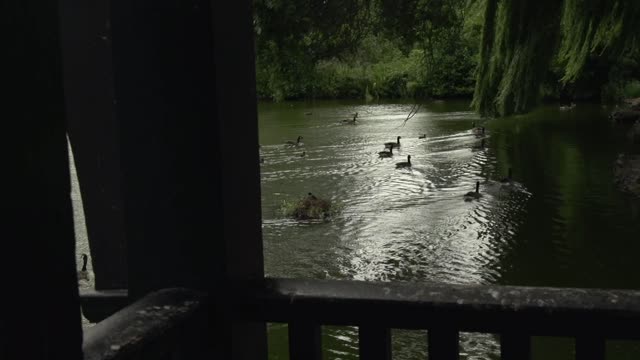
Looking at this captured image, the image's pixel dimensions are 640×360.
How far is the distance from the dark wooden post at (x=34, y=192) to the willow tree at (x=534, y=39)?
3122mm

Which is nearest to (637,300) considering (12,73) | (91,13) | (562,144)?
(12,73)

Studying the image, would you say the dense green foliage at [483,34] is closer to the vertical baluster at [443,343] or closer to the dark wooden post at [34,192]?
the vertical baluster at [443,343]

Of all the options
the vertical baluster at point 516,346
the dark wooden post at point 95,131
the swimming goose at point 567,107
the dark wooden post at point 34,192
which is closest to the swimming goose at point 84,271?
the dark wooden post at point 95,131

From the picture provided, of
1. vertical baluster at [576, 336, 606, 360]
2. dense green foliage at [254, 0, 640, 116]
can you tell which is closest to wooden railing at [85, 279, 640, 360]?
vertical baluster at [576, 336, 606, 360]

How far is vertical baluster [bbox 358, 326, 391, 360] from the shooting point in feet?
4.63

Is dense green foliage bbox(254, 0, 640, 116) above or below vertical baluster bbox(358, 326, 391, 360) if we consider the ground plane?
above

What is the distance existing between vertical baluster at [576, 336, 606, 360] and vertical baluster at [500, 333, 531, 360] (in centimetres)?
9

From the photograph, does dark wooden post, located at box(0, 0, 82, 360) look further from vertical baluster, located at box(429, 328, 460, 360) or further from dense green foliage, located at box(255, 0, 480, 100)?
dense green foliage, located at box(255, 0, 480, 100)

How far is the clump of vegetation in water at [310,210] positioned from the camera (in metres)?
14.5

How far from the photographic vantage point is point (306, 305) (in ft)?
4.71

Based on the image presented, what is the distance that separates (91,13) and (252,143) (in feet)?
2.76

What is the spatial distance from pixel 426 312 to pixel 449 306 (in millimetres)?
48

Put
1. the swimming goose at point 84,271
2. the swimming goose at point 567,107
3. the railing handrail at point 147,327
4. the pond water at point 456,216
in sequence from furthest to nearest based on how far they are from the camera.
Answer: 1. the swimming goose at point 567,107
2. the pond water at point 456,216
3. the swimming goose at point 84,271
4. the railing handrail at point 147,327

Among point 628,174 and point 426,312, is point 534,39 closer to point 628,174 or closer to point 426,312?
point 426,312
